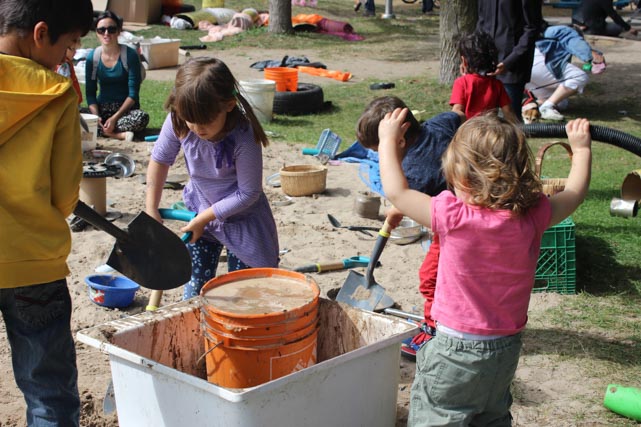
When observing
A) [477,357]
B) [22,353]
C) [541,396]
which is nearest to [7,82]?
[22,353]

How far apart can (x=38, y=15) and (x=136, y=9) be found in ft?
53.7

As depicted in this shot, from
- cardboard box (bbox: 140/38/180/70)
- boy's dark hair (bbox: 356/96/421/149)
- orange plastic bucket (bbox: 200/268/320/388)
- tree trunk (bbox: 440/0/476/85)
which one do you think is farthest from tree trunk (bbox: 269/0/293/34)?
orange plastic bucket (bbox: 200/268/320/388)

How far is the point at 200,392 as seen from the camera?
7.62 ft

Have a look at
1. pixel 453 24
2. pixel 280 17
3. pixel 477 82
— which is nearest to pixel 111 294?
pixel 477 82

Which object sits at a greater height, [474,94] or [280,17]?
[474,94]

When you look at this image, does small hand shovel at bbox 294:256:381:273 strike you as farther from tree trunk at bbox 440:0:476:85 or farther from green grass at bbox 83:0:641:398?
tree trunk at bbox 440:0:476:85

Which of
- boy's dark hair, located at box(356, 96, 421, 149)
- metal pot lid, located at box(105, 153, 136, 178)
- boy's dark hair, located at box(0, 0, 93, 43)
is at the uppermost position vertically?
boy's dark hair, located at box(0, 0, 93, 43)

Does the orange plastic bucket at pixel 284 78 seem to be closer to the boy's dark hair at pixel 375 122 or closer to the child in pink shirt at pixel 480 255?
the boy's dark hair at pixel 375 122

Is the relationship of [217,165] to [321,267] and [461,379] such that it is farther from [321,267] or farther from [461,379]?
[321,267]

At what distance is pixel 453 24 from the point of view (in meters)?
9.98

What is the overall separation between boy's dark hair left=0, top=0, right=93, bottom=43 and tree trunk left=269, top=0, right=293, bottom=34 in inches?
558

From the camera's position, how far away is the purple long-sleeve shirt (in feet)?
10.2

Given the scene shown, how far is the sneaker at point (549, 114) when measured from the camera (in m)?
8.98

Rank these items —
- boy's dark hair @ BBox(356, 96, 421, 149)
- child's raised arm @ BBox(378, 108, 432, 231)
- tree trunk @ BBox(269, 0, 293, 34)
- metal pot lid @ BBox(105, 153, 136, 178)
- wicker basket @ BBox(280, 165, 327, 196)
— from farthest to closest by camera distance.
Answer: tree trunk @ BBox(269, 0, 293, 34), metal pot lid @ BBox(105, 153, 136, 178), wicker basket @ BBox(280, 165, 327, 196), boy's dark hair @ BBox(356, 96, 421, 149), child's raised arm @ BBox(378, 108, 432, 231)
